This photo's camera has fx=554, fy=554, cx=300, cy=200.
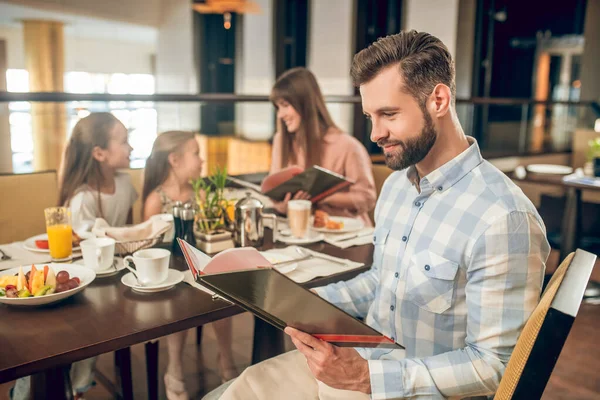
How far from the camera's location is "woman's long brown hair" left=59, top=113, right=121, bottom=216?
2232 mm

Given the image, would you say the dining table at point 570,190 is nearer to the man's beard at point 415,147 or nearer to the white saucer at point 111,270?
the man's beard at point 415,147

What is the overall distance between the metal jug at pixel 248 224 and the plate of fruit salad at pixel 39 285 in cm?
50

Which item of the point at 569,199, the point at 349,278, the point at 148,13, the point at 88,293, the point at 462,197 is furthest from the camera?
the point at 148,13

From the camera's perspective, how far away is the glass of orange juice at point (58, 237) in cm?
159

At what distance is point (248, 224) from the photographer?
5.80 ft

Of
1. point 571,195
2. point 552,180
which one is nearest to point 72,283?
point 552,180

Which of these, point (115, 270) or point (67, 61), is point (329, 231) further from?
point (67, 61)

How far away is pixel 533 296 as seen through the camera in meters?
1.07

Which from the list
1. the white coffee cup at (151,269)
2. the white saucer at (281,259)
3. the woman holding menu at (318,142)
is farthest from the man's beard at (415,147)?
the woman holding menu at (318,142)

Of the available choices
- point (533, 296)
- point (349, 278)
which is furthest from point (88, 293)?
point (533, 296)

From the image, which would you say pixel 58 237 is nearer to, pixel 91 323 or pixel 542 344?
pixel 91 323

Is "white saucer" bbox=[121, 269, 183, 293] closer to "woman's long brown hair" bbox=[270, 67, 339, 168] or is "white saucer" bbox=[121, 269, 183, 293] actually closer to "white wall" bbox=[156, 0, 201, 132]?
"woman's long brown hair" bbox=[270, 67, 339, 168]

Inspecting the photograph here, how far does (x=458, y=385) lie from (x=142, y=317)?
2.23ft

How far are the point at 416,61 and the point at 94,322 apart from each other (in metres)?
0.88
